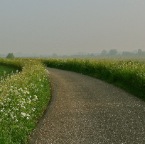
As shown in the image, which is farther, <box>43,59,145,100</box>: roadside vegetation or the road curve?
<box>43,59,145,100</box>: roadside vegetation

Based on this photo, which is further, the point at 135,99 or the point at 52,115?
the point at 135,99

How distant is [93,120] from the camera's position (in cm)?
1634

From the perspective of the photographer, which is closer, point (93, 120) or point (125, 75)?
point (93, 120)

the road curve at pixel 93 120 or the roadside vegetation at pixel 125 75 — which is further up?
the roadside vegetation at pixel 125 75

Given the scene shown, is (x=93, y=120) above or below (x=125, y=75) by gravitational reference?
below

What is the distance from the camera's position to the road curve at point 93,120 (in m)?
13.5

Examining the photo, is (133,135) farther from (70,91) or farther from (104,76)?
Result: (104,76)

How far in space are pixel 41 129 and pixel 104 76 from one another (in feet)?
68.8

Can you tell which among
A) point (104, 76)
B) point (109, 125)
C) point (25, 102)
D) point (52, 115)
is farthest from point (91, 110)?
point (104, 76)

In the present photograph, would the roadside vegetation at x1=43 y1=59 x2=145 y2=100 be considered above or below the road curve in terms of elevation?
above

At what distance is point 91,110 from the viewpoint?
18.6m

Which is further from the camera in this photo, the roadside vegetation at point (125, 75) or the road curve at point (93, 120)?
the roadside vegetation at point (125, 75)

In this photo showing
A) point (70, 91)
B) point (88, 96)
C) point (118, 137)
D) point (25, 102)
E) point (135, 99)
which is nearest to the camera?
point (118, 137)

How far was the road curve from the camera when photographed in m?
13.5
